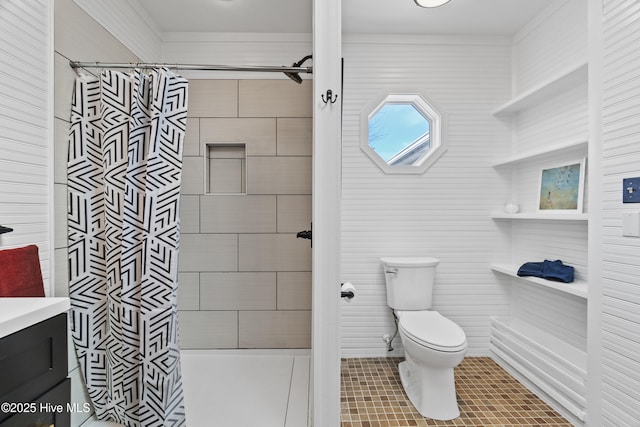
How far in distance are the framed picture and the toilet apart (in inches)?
32.1

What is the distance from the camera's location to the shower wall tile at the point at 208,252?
2.26 m

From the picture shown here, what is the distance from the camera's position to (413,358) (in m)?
1.99

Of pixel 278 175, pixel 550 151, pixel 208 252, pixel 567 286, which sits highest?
pixel 550 151

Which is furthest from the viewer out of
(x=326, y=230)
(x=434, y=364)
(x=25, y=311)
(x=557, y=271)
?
(x=557, y=271)

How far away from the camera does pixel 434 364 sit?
1850 mm

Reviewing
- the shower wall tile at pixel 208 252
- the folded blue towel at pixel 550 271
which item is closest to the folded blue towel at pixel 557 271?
the folded blue towel at pixel 550 271

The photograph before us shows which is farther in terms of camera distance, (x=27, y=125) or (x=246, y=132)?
(x=246, y=132)

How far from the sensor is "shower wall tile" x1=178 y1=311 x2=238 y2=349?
7.42 feet

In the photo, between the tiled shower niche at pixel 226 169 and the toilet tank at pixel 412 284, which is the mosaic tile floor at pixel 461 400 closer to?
the toilet tank at pixel 412 284

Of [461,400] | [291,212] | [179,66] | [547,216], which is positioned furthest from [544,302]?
[179,66]

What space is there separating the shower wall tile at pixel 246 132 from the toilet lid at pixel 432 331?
1420 mm

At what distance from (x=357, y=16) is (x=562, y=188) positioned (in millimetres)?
1762

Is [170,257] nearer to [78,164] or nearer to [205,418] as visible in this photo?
[78,164]

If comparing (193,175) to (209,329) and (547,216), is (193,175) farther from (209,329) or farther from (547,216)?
(547,216)
